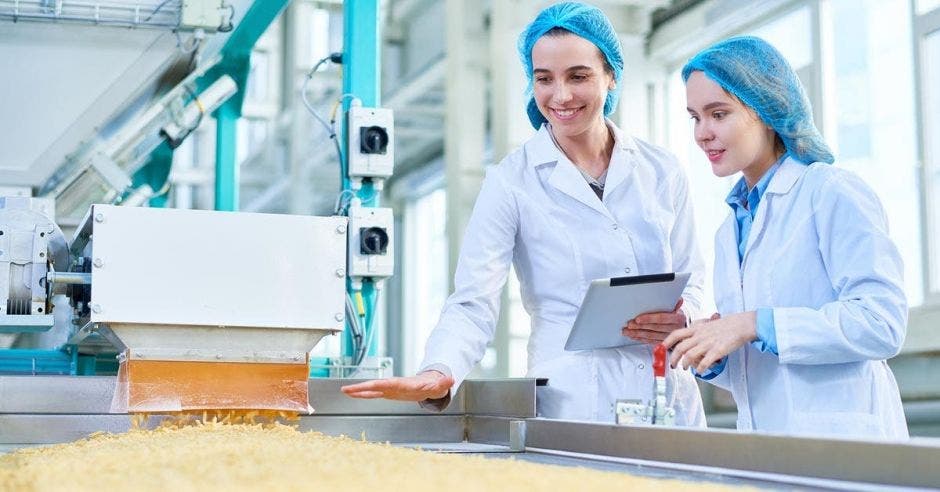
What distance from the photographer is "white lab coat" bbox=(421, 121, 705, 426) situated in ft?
6.13

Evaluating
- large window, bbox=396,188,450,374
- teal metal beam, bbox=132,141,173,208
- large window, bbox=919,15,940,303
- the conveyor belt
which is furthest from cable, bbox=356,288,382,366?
large window, bbox=396,188,450,374

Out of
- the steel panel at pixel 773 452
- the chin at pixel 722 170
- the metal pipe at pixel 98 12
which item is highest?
the metal pipe at pixel 98 12

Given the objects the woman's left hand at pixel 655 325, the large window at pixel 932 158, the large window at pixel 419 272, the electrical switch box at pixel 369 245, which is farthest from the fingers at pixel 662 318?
the large window at pixel 419 272

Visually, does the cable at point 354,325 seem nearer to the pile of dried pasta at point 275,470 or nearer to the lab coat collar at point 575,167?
the lab coat collar at point 575,167

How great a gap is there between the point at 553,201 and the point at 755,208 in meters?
0.38

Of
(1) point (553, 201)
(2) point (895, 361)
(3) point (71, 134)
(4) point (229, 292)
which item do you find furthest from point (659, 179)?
(2) point (895, 361)

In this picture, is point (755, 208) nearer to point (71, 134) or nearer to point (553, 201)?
point (553, 201)

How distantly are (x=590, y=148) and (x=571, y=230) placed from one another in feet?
0.53

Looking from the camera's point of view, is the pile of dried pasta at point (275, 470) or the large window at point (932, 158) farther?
the large window at point (932, 158)

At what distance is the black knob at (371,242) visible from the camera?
97.4 inches

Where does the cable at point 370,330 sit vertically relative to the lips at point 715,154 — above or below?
below

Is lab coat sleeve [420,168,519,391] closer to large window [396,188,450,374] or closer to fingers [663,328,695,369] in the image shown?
fingers [663,328,695,369]

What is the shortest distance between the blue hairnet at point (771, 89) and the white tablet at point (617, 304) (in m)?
0.26

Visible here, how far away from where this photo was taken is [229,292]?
177 cm
